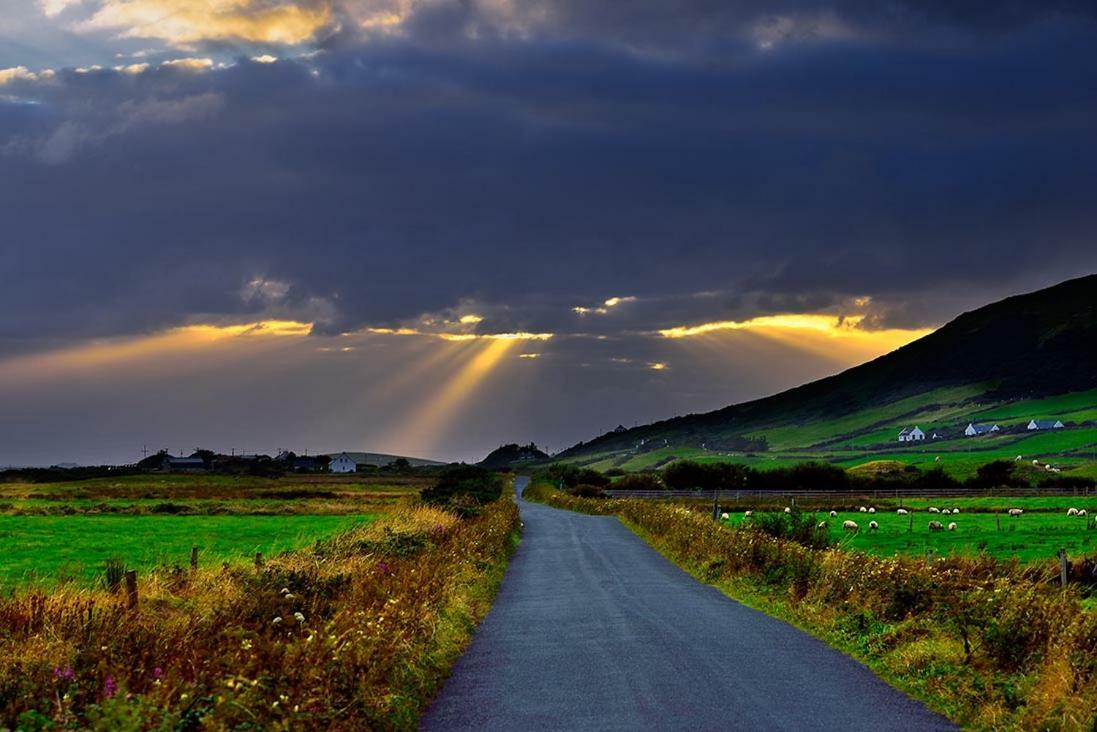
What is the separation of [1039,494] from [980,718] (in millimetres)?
120976

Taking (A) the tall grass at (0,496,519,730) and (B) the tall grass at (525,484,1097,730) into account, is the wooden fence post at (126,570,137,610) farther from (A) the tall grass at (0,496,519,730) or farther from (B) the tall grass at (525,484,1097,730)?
(B) the tall grass at (525,484,1097,730)

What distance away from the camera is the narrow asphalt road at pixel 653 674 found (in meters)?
12.8

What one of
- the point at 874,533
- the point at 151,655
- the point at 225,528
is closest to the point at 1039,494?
the point at 874,533

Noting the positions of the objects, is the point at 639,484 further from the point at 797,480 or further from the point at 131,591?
the point at 131,591

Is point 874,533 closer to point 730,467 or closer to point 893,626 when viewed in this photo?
point 893,626

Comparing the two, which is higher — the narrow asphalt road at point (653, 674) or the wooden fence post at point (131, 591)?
the wooden fence post at point (131, 591)

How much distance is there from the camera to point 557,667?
16.4 meters

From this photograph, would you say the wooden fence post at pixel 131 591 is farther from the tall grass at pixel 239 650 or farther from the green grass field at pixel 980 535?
the green grass field at pixel 980 535

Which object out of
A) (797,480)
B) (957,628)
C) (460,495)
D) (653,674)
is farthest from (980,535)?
(797,480)

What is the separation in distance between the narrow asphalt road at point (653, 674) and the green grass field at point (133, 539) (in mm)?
9808

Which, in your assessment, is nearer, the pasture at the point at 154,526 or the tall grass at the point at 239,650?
the tall grass at the point at 239,650

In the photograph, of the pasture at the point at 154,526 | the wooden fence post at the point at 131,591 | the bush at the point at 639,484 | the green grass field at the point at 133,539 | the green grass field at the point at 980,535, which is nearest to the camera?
the wooden fence post at the point at 131,591

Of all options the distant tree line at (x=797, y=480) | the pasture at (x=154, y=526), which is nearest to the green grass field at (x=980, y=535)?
the pasture at (x=154, y=526)

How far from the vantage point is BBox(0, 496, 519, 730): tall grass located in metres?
9.97
